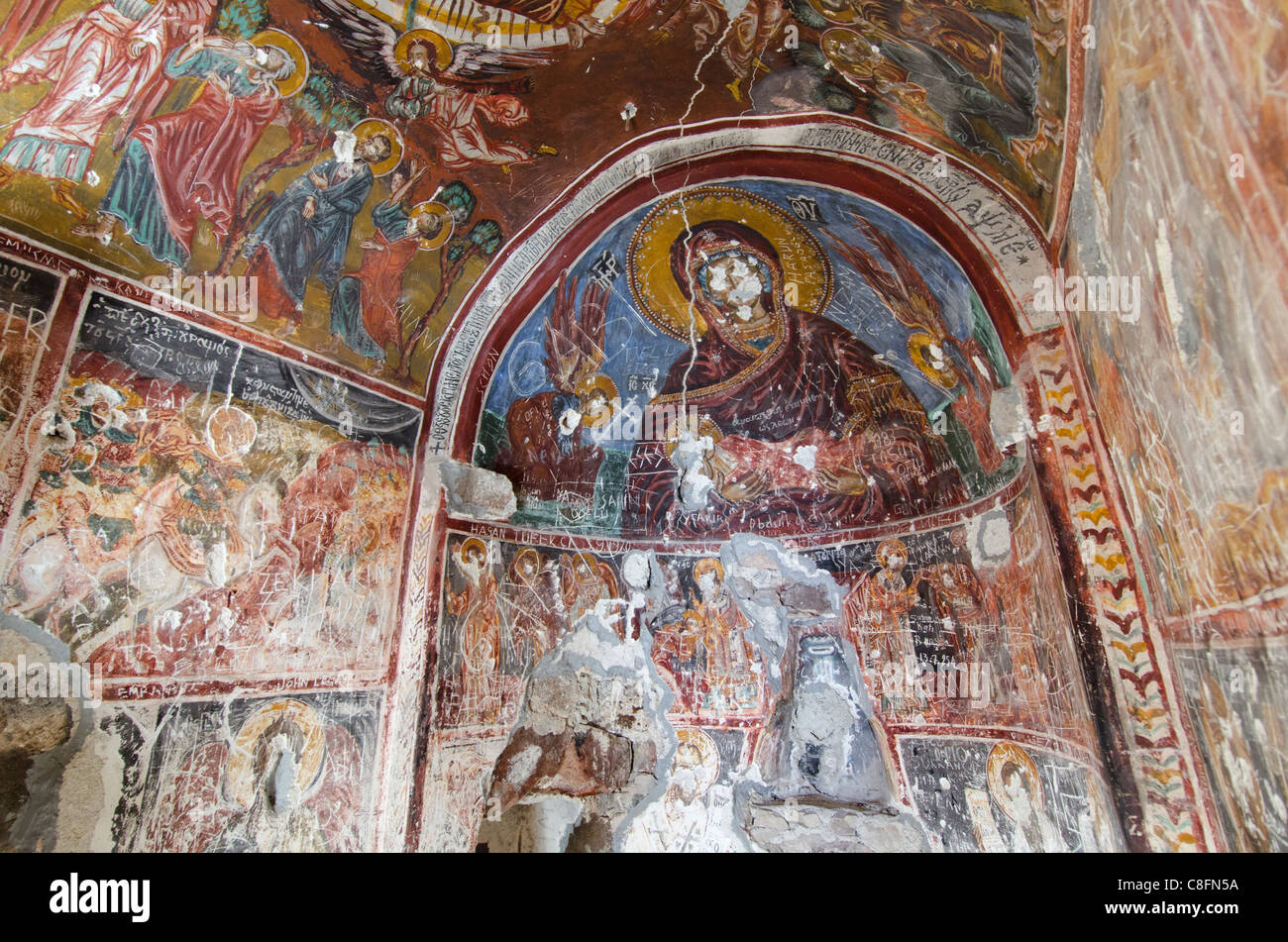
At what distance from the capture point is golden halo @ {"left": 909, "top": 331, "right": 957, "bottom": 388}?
19.0 ft

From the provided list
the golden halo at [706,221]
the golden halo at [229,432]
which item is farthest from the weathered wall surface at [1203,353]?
the golden halo at [229,432]

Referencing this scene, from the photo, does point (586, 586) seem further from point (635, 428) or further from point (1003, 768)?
point (1003, 768)

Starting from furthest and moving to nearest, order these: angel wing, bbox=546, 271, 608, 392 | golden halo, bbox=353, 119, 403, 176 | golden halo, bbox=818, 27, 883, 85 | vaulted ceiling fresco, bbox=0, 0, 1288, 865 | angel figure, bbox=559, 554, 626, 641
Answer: angel figure, bbox=559, 554, 626, 641 < angel wing, bbox=546, 271, 608, 392 < golden halo, bbox=353, 119, 403, 176 < golden halo, bbox=818, 27, 883, 85 < vaulted ceiling fresco, bbox=0, 0, 1288, 865

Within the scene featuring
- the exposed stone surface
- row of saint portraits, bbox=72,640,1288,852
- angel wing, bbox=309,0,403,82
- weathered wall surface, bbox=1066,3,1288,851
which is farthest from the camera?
the exposed stone surface

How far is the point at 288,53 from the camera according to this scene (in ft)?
14.6

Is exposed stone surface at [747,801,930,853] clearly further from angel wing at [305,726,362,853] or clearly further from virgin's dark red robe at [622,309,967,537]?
angel wing at [305,726,362,853]

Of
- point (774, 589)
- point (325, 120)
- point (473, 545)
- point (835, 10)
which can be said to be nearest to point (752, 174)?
point (835, 10)

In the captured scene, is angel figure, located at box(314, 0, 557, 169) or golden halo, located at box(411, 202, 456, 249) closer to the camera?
angel figure, located at box(314, 0, 557, 169)

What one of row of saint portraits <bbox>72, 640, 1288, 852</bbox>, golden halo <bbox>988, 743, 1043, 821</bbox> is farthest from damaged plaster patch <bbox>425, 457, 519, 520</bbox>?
golden halo <bbox>988, 743, 1043, 821</bbox>

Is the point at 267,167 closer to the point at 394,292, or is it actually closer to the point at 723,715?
the point at 394,292

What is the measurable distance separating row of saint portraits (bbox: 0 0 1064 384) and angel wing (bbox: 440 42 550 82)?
0.01 m

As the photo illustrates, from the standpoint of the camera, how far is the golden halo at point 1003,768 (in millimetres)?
5219

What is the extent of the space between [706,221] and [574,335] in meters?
1.59

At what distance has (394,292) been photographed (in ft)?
19.3
